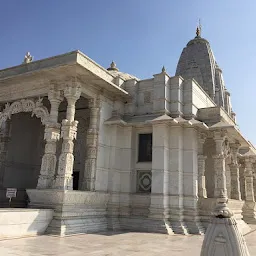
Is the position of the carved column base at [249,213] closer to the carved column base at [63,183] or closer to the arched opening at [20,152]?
the carved column base at [63,183]

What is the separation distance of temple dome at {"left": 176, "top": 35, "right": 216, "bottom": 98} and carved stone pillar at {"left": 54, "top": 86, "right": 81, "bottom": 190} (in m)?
14.0

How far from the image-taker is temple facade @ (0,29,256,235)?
12.2 metres

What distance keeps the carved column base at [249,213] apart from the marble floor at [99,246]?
9.49 m

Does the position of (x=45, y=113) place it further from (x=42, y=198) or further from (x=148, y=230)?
(x=148, y=230)

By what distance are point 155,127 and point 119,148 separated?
2163 mm

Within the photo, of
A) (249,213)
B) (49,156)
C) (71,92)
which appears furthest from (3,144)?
(249,213)

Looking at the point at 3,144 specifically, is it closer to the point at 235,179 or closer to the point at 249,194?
the point at 235,179

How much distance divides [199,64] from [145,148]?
43.6ft

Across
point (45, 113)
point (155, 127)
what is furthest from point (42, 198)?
point (155, 127)

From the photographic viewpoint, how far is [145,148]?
1480cm

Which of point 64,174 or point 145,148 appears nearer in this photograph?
point 64,174

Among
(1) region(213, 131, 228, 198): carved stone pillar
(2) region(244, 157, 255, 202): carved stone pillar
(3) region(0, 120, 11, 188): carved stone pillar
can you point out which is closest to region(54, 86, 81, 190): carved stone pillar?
(3) region(0, 120, 11, 188): carved stone pillar

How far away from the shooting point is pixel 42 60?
43.5ft

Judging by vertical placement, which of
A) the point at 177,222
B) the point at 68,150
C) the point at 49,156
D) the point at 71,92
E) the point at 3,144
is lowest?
the point at 177,222
